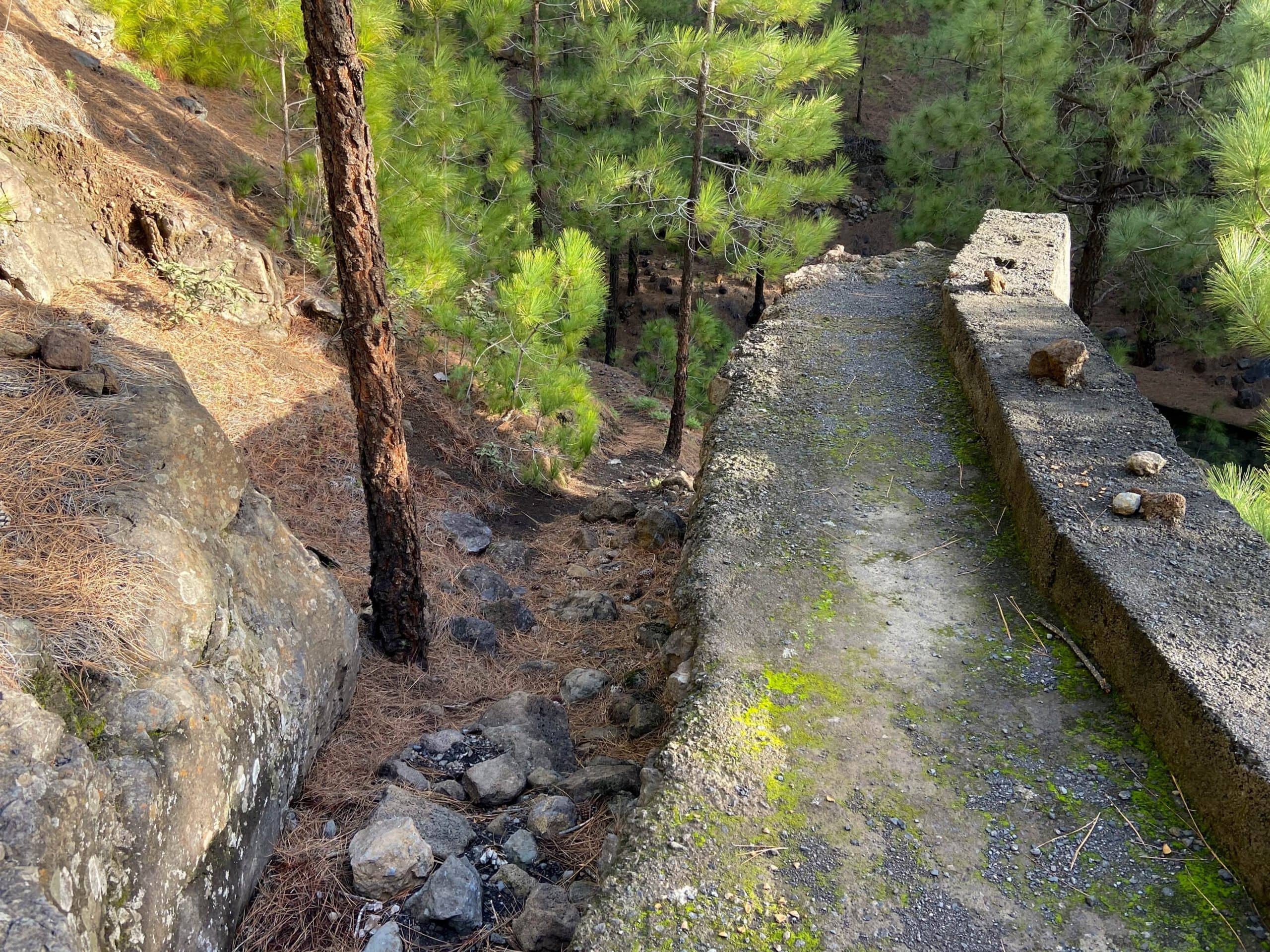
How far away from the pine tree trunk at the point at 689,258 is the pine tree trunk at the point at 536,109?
2.30 meters

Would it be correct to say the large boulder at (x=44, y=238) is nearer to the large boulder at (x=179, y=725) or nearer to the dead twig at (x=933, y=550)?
the large boulder at (x=179, y=725)

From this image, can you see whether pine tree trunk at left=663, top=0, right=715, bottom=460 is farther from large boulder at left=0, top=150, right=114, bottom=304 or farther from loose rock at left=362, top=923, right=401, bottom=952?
loose rock at left=362, top=923, right=401, bottom=952

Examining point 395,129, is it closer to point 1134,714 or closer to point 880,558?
point 880,558

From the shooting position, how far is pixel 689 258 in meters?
8.84

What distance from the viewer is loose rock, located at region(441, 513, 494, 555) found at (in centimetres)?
604

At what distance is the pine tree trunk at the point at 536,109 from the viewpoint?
10516 mm

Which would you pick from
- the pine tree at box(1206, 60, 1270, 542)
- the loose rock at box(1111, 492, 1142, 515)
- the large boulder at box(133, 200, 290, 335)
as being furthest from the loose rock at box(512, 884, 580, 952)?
the large boulder at box(133, 200, 290, 335)

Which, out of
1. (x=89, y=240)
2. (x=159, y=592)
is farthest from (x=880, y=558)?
(x=89, y=240)

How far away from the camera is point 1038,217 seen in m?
8.49

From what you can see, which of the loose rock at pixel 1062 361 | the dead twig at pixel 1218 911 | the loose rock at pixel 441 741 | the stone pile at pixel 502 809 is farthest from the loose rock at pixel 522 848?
the loose rock at pixel 1062 361

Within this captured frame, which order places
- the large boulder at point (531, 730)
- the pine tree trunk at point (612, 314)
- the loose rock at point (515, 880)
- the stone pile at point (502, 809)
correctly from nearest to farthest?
the stone pile at point (502, 809)
the loose rock at point (515, 880)
the large boulder at point (531, 730)
the pine tree trunk at point (612, 314)

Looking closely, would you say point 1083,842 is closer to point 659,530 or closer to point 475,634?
point 475,634

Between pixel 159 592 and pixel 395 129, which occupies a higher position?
pixel 395 129

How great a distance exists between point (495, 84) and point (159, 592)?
26.6 feet
